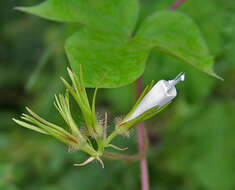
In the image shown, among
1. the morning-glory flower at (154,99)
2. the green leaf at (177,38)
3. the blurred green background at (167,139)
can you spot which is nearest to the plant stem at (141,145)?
the green leaf at (177,38)

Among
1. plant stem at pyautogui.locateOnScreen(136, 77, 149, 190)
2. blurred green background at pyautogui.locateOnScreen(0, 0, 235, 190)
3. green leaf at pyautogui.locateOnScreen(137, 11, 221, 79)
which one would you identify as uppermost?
green leaf at pyautogui.locateOnScreen(137, 11, 221, 79)

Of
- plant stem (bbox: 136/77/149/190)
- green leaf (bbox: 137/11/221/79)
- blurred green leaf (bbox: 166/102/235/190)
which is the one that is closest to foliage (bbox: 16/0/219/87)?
green leaf (bbox: 137/11/221/79)

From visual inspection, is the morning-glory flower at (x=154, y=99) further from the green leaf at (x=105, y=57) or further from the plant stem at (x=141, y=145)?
the plant stem at (x=141, y=145)

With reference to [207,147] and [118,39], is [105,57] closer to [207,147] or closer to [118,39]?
[118,39]

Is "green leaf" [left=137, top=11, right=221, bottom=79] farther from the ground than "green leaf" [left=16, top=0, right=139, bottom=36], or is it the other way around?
"green leaf" [left=16, top=0, right=139, bottom=36]

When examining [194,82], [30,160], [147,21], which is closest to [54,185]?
[30,160]

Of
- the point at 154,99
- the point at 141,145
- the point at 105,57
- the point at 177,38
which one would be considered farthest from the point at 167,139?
the point at 154,99

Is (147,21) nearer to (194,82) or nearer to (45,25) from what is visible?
(194,82)

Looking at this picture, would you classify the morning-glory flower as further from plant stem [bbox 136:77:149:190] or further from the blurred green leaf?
the blurred green leaf
